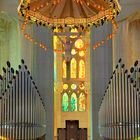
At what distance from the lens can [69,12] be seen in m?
13.0

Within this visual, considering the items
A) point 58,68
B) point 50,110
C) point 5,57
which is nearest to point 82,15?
point 50,110

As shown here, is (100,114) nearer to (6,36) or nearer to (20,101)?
(20,101)

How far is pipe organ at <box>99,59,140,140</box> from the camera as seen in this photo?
14.3 meters

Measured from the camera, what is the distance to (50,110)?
16.2 metres

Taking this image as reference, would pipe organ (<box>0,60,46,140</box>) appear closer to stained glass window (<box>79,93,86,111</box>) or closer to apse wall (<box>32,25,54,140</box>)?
apse wall (<box>32,25,54,140</box>)

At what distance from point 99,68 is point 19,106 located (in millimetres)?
3141

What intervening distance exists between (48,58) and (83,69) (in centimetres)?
2136

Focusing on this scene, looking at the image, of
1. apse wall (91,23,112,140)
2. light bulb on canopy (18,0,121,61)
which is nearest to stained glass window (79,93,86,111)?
apse wall (91,23,112,140)

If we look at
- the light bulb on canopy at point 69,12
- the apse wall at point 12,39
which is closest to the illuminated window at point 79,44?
the apse wall at point 12,39

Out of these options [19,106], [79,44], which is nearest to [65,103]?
[79,44]

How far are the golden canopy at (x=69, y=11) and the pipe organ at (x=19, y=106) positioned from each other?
2.11 m

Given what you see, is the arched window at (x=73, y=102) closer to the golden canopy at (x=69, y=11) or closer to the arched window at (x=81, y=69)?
the arched window at (x=81, y=69)

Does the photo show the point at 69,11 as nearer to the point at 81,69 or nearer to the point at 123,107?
the point at 123,107

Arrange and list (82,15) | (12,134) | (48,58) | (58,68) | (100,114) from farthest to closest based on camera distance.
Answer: (58,68), (48,58), (100,114), (12,134), (82,15)
